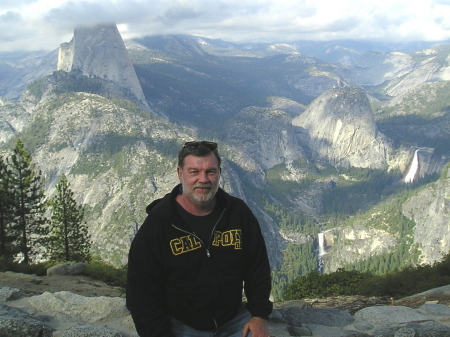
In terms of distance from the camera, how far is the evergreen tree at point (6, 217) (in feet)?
93.1

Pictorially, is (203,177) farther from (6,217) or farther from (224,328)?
(6,217)

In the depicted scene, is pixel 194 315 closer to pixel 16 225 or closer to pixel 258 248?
pixel 258 248

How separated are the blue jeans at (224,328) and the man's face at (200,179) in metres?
1.87

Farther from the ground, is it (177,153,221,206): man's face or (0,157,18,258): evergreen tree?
(177,153,221,206): man's face

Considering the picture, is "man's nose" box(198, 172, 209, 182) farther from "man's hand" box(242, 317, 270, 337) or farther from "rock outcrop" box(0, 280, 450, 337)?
"rock outcrop" box(0, 280, 450, 337)

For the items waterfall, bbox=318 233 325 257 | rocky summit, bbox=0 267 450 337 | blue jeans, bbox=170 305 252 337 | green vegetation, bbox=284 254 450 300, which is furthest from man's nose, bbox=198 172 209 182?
waterfall, bbox=318 233 325 257

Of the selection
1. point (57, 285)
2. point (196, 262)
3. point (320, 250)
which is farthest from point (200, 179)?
point (320, 250)

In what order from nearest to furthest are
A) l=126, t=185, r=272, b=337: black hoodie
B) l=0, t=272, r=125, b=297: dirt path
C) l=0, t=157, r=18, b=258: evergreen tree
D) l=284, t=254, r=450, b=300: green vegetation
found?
l=126, t=185, r=272, b=337: black hoodie < l=0, t=272, r=125, b=297: dirt path < l=284, t=254, r=450, b=300: green vegetation < l=0, t=157, r=18, b=258: evergreen tree

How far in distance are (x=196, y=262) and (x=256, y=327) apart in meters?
1.37

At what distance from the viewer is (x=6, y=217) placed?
28953mm

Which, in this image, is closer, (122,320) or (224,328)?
(224,328)

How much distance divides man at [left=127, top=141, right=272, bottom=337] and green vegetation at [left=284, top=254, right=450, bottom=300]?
33.2ft

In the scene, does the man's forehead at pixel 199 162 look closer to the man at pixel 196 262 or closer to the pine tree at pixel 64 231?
the man at pixel 196 262

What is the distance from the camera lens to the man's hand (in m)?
5.93
